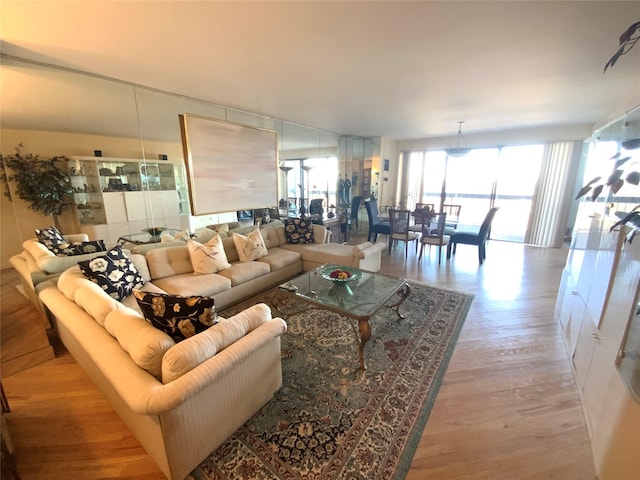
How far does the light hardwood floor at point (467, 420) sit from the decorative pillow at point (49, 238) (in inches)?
35.7

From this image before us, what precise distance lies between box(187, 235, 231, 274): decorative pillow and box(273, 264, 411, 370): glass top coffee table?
819mm

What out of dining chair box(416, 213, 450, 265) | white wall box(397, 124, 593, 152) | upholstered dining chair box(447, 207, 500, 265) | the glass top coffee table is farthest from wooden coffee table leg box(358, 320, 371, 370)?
white wall box(397, 124, 593, 152)

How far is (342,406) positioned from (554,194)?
663cm

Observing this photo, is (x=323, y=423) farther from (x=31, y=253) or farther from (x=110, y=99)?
(x=110, y=99)

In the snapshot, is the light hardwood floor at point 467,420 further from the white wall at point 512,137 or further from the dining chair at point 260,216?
the white wall at point 512,137

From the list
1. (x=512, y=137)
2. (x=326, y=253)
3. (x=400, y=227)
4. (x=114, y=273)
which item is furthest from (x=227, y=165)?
(x=512, y=137)

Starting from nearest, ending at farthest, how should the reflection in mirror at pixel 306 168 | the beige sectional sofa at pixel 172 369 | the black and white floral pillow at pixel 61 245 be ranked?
1. the beige sectional sofa at pixel 172 369
2. the black and white floral pillow at pixel 61 245
3. the reflection in mirror at pixel 306 168

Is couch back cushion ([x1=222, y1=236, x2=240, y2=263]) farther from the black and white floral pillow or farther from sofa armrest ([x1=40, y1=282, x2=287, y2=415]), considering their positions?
sofa armrest ([x1=40, y1=282, x2=287, y2=415])

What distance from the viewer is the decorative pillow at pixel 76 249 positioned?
2681 mm

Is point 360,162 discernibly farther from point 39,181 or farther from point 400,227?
point 39,181

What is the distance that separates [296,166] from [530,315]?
4.88 meters

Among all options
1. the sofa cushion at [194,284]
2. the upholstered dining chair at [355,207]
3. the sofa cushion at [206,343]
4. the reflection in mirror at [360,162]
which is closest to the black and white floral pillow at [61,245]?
the sofa cushion at [194,284]

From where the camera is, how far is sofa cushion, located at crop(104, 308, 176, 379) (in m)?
1.28

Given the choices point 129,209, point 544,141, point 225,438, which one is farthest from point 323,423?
point 544,141
